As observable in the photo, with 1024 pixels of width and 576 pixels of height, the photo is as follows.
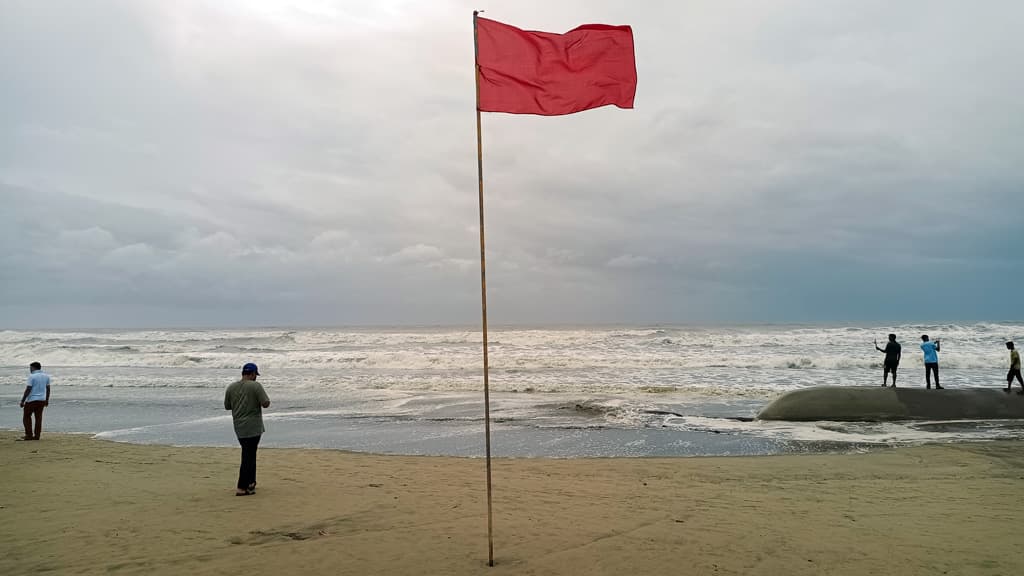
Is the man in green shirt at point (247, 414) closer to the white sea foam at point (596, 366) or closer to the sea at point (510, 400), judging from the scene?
the sea at point (510, 400)

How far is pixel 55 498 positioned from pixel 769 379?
2555 centimetres

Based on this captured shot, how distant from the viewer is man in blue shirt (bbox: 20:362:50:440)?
13.8m

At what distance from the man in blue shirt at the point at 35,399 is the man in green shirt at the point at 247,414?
27.0 feet

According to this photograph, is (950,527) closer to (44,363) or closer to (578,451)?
(578,451)

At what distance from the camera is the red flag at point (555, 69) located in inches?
265

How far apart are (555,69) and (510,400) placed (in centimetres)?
1549

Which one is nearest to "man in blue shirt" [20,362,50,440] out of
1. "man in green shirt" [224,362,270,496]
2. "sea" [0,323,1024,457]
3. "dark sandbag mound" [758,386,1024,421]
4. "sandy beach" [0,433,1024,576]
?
"sea" [0,323,1024,457]

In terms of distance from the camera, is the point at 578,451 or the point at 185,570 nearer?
the point at 185,570

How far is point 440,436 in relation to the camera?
48.5 ft

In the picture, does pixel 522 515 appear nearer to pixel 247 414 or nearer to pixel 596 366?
pixel 247 414

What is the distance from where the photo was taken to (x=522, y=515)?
8.00 m

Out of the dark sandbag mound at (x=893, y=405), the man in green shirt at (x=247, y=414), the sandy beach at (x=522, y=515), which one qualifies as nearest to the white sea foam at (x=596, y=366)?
the dark sandbag mound at (x=893, y=405)

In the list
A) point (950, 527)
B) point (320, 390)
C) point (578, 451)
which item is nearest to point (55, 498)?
point (578, 451)

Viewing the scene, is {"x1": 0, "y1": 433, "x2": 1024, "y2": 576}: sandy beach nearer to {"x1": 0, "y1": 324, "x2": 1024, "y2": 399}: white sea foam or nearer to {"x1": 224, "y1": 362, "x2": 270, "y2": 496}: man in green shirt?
{"x1": 224, "y1": 362, "x2": 270, "y2": 496}: man in green shirt
